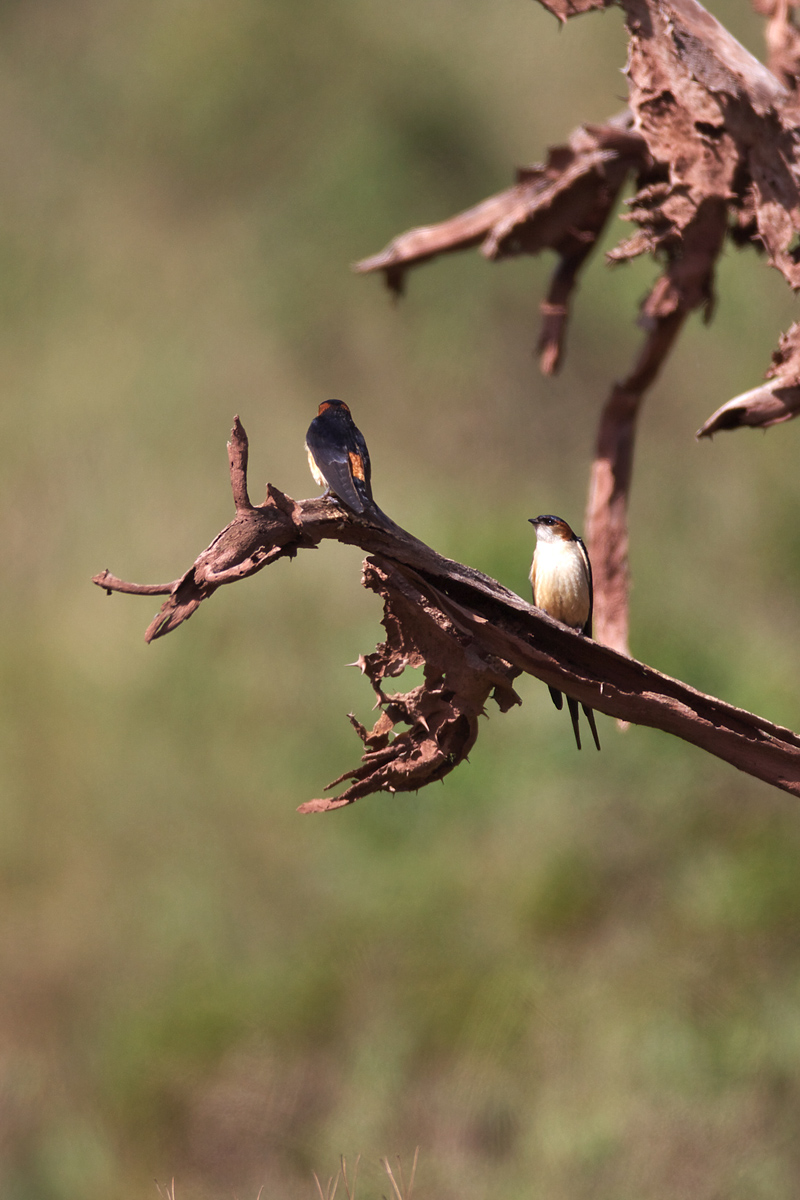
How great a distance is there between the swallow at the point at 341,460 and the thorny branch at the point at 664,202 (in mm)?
1044

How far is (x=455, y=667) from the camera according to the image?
2.51 metres

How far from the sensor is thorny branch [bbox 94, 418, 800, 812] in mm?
2324

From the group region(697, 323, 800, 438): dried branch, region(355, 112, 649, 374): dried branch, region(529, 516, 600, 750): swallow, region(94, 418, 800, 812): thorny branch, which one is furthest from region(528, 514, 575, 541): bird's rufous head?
region(355, 112, 649, 374): dried branch

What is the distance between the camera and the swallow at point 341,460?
Result: 2.32m

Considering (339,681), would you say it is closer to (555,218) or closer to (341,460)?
(555,218)

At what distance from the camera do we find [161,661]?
316 inches

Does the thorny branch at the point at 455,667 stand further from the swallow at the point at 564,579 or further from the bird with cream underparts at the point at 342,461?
the swallow at the point at 564,579

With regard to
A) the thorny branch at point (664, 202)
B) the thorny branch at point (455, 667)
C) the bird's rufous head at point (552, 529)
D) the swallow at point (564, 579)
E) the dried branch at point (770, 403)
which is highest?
the thorny branch at point (664, 202)

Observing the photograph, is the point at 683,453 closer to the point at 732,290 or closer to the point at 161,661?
the point at 732,290

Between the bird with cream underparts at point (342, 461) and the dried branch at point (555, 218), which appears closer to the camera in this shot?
the bird with cream underparts at point (342, 461)

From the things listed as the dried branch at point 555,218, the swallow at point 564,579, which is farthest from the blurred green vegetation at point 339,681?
the swallow at point 564,579

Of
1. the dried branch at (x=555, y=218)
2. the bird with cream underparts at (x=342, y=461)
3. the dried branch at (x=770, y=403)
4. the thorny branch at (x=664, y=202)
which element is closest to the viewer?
the bird with cream underparts at (x=342, y=461)

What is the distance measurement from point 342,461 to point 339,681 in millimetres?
5552

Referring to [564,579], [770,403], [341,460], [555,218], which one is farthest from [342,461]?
[555,218]
